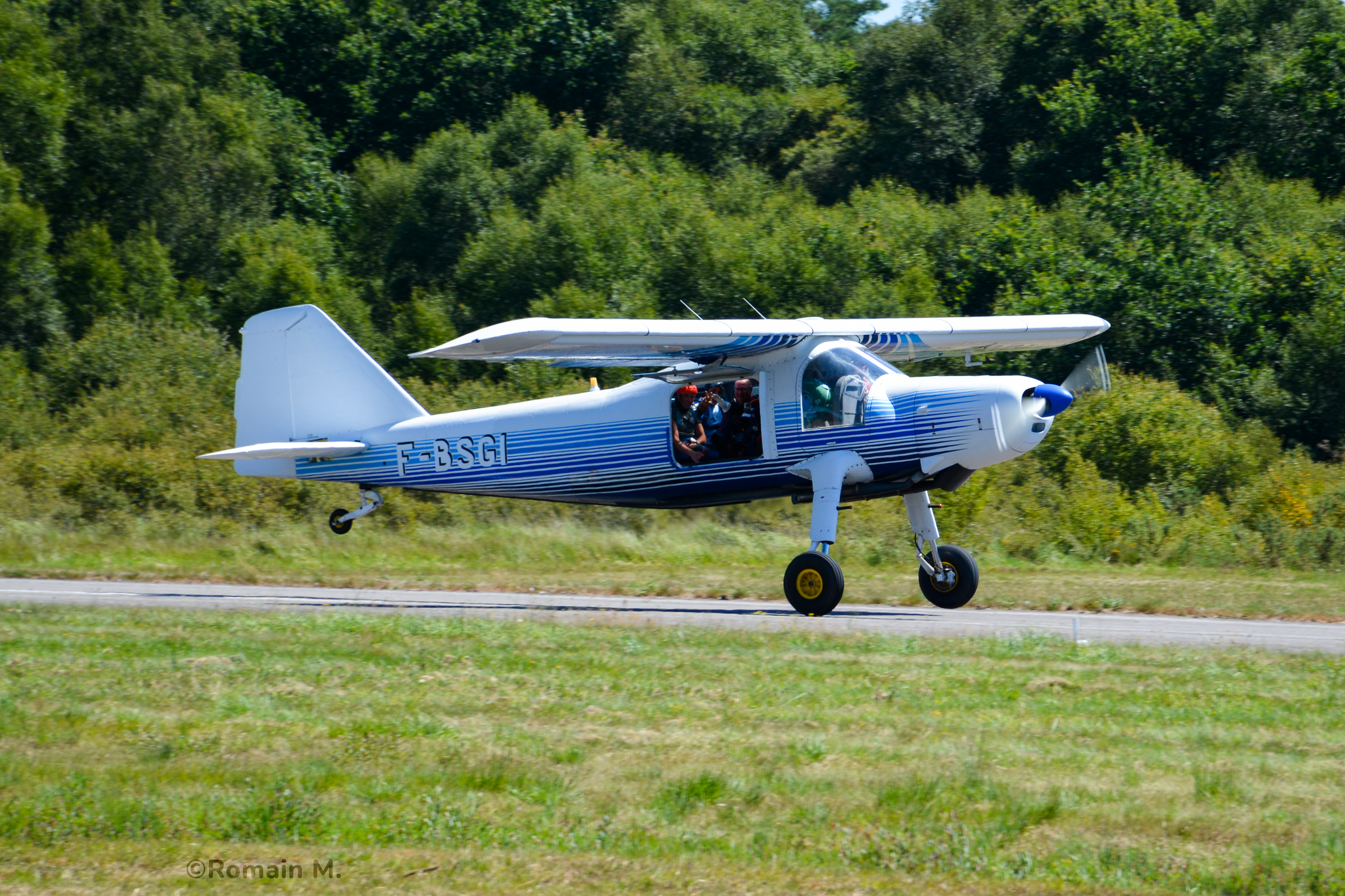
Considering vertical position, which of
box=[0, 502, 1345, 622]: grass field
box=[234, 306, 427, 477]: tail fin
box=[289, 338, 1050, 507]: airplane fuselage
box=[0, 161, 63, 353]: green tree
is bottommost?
box=[0, 502, 1345, 622]: grass field

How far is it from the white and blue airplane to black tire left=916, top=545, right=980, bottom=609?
0.07 feet

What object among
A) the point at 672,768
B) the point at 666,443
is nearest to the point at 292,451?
the point at 666,443

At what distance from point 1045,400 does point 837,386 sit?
6.60 feet

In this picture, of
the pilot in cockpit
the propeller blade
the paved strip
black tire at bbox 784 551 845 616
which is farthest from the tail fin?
the propeller blade

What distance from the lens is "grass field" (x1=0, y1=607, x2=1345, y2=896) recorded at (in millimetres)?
5812

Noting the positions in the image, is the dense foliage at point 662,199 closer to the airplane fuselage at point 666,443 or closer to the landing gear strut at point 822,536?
the airplane fuselage at point 666,443

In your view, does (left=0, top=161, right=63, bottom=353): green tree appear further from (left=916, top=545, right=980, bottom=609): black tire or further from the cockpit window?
(left=916, top=545, right=980, bottom=609): black tire

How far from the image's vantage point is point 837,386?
13633 mm

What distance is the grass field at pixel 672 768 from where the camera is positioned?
5.81 m

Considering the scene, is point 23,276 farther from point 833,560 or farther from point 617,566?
point 833,560

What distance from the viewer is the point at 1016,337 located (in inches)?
587

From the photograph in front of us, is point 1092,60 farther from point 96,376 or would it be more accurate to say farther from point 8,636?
point 8,636

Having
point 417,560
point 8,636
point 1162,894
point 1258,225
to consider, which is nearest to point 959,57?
point 1258,225

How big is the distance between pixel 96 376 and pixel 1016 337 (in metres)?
20.9
